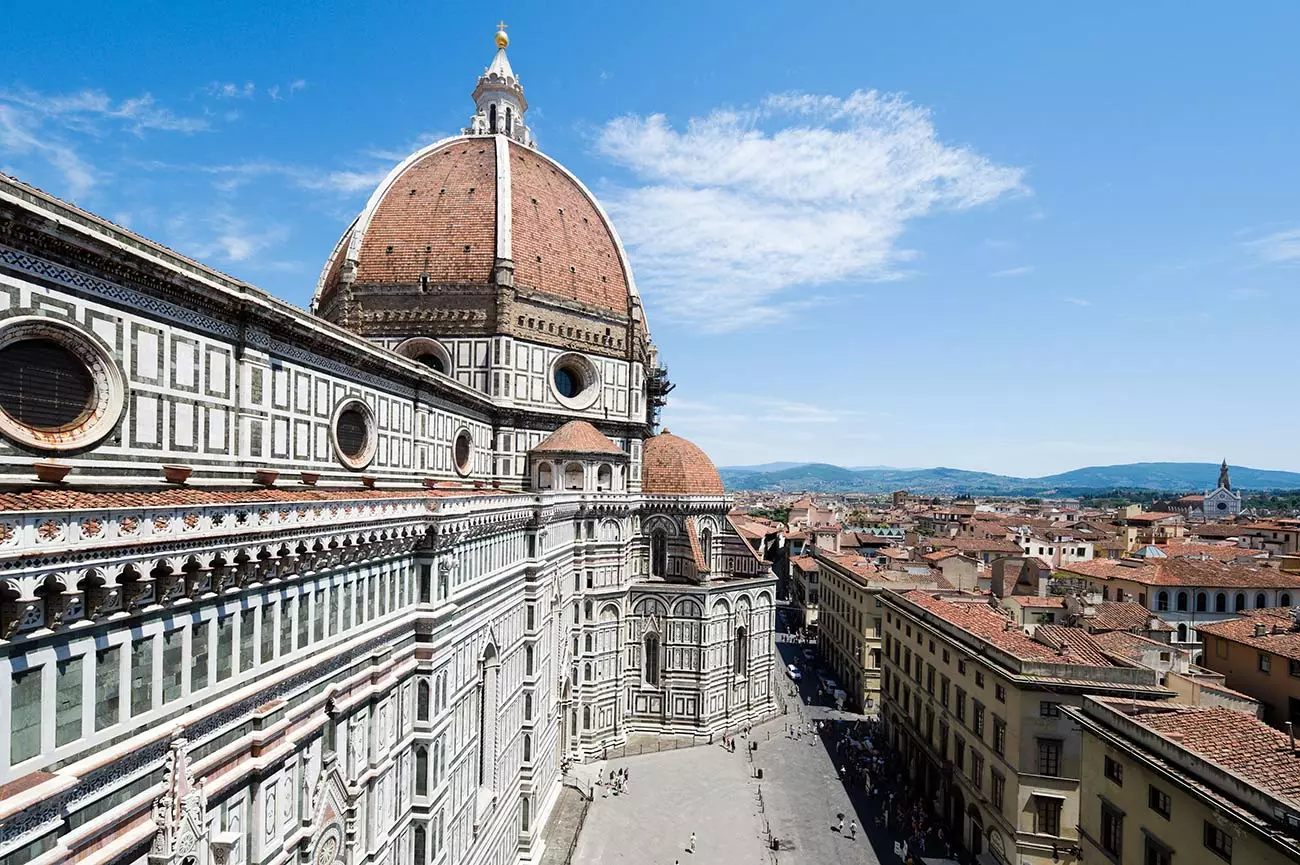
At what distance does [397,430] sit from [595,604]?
18.9 meters

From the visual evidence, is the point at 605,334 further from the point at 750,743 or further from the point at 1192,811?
the point at 1192,811

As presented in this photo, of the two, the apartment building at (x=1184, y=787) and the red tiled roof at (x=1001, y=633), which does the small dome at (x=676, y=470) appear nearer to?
the red tiled roof at (x=1001, y=633)

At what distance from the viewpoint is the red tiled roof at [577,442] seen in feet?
144

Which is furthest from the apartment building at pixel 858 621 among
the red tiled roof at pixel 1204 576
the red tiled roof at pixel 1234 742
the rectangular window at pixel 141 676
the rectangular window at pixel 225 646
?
→ the rectangular window at pixel 141 676

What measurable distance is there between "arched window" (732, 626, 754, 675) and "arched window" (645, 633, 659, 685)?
214 inches

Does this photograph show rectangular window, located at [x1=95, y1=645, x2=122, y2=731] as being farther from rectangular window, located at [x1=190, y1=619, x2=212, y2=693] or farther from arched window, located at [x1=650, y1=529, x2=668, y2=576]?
arched window, located at [x1=650, y1=529, x2=668, y2=576]

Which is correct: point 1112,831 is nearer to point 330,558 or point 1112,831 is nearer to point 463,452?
point 330,558

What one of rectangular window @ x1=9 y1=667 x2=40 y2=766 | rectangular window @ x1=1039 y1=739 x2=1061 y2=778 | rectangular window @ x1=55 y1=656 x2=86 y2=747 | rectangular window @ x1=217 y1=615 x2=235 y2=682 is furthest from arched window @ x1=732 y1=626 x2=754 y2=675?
rectangular window @ x1=9 y1=667 x2=40 y2=766

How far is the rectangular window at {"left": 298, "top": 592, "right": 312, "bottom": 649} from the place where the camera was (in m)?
15.8

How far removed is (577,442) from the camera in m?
44.4

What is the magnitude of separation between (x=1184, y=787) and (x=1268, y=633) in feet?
70.9

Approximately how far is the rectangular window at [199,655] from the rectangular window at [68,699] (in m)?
2.17

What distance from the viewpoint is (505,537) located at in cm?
2936

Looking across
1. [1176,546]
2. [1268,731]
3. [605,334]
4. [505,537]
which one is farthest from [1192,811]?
[1176,546]
